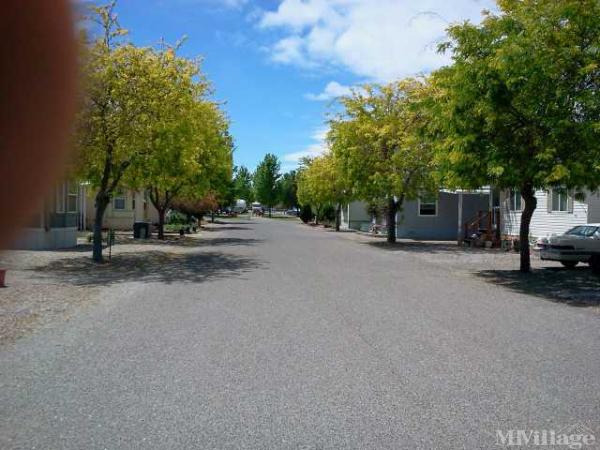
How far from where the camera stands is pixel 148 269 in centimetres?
1661

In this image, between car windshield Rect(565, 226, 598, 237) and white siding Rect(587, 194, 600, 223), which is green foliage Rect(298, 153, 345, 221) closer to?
white siding Rect(587, 194, 600, 223)

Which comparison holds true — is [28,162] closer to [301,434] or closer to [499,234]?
[301,434]

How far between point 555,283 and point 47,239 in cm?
1741

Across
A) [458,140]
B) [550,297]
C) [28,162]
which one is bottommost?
[550,297]

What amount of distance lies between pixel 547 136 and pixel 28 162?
37.7 ft

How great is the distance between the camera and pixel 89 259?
18562 mm

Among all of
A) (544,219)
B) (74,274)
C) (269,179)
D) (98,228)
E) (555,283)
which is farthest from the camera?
(269,179)

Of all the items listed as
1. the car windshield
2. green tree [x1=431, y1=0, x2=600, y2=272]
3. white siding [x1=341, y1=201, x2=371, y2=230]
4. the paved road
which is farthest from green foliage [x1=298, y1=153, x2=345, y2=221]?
the paved road

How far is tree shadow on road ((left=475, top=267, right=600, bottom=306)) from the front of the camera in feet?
39.9

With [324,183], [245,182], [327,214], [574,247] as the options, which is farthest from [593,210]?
[245,182]

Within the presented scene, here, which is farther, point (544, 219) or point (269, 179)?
point (269, 179)

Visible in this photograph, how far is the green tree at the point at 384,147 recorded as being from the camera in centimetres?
2725

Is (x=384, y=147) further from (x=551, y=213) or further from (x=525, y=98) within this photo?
(x=525, y=98)

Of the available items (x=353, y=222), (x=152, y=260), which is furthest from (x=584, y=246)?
(x=353, y=222)
